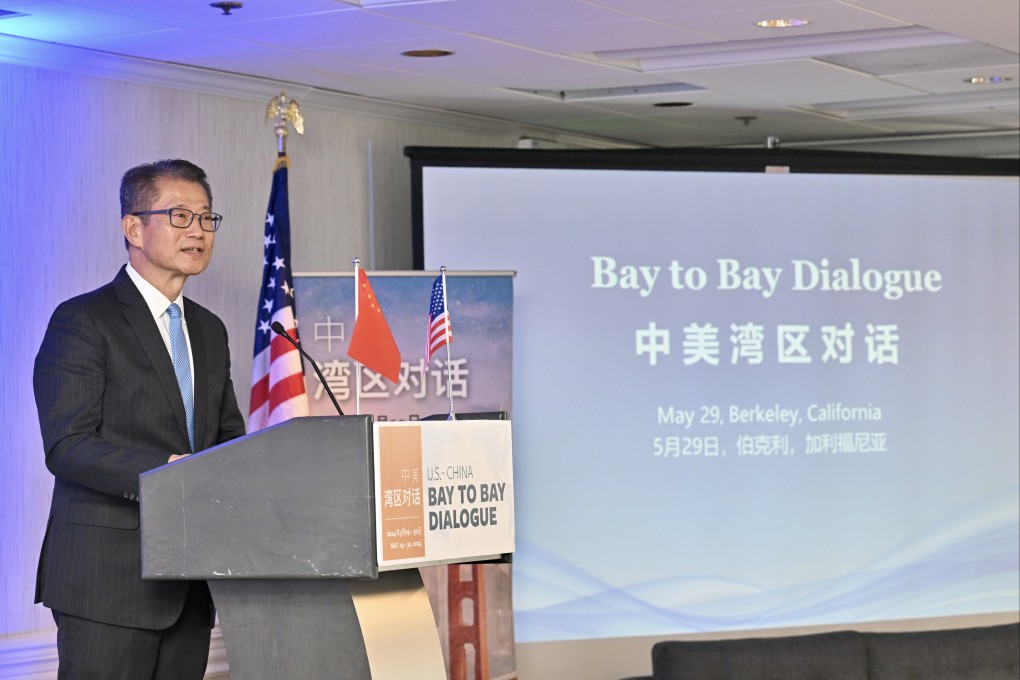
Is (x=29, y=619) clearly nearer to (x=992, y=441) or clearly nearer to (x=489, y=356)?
(x=489, y=356)

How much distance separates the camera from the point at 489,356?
17.9ft

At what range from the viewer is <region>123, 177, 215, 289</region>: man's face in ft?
8.93

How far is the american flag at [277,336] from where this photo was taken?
5.10 meters

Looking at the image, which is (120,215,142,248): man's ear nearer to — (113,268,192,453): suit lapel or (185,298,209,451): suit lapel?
(113,268,192,453): suit lapel

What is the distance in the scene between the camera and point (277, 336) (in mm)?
5109

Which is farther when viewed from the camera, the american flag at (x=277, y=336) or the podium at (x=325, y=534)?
the american flag at (x=277, y=336)

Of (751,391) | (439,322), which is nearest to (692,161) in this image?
(751,391)

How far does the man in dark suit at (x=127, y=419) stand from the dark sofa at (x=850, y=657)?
218 cm

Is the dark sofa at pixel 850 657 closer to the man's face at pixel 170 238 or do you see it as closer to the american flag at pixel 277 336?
the american flag at pixel 277 336

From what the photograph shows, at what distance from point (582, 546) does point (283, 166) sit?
82.7 inches

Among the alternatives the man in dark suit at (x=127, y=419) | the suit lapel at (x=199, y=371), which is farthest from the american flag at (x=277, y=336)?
the man in dark suit at (x=127, y=419)

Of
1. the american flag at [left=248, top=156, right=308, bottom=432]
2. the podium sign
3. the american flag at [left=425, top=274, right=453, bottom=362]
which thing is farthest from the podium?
the american flag at [left=248, top=156, right=308, bottom=432]

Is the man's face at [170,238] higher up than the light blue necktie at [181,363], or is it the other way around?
the man's face at [170,238]

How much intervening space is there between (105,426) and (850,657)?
118 inches
